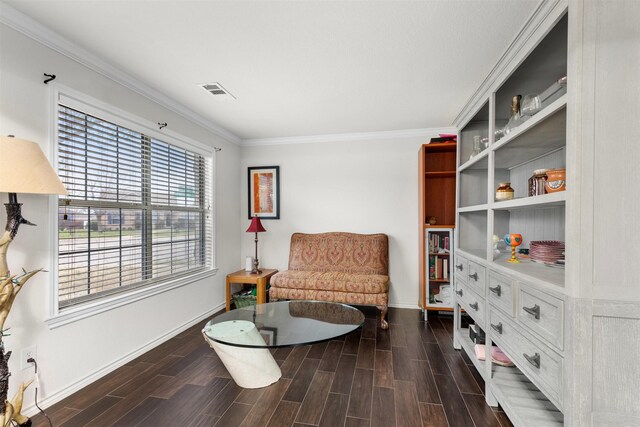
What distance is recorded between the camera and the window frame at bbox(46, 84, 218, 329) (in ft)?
6.11

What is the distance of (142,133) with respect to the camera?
2.59 m

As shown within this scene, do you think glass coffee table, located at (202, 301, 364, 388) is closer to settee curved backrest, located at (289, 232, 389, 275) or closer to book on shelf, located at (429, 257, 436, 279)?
settee curved backrest, located at (289, 232, 389, 275)

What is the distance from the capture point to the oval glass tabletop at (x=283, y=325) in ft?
6.24

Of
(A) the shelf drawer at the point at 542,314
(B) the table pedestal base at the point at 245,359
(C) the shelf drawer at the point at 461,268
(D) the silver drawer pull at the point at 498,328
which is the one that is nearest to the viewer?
(A) the shelf drawer at the point at 542,314

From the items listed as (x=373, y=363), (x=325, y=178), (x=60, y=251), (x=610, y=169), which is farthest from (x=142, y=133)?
(x=610, y=169)

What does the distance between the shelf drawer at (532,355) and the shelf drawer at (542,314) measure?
2.1 inches

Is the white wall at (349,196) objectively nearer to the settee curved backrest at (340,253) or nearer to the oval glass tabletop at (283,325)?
the settee curved backrest at (340,253)

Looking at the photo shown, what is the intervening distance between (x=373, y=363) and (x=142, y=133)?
2820 mm

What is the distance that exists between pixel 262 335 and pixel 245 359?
0.19 metres

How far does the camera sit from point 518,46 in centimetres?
169

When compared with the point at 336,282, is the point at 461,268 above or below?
above

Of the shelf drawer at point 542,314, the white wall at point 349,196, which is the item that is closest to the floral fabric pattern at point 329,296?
the white wall at point 349,196

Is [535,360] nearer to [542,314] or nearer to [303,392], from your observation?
[542,314]

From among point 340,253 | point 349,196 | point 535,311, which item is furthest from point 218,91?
Answer: point 535,311
